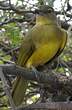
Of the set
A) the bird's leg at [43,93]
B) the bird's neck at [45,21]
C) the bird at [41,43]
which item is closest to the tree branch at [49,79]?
the bird's leg at [43,93]

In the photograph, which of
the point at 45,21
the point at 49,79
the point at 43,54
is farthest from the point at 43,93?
the point at 45,21

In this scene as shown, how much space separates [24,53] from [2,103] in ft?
2.44

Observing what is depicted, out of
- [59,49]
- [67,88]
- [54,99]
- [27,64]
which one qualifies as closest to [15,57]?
[27,64]

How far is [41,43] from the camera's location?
3.06 meters

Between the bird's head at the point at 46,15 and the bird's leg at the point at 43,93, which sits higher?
the bird's head at the point at 46,15

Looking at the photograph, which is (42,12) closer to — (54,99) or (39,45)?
(39,45)

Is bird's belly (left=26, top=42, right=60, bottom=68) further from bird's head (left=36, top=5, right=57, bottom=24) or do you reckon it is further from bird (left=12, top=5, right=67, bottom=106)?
bird's head (left=36, top=5, right=57, bottom=24)

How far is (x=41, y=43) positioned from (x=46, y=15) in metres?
0.37

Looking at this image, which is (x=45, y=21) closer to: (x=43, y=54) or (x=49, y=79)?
(x=43, y=54)

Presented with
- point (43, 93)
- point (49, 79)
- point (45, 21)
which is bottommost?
point (43, 93)

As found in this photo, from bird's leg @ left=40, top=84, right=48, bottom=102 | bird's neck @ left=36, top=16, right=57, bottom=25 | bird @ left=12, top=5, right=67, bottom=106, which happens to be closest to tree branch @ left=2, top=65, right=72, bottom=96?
bird's leg @ left=40, top=84, right=48, bottom=102

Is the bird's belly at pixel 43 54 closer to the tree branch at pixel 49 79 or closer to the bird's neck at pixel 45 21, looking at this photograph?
the bird's neck at pixel 45 21

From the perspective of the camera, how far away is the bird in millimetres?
3035

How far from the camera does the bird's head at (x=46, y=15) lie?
127 inches
